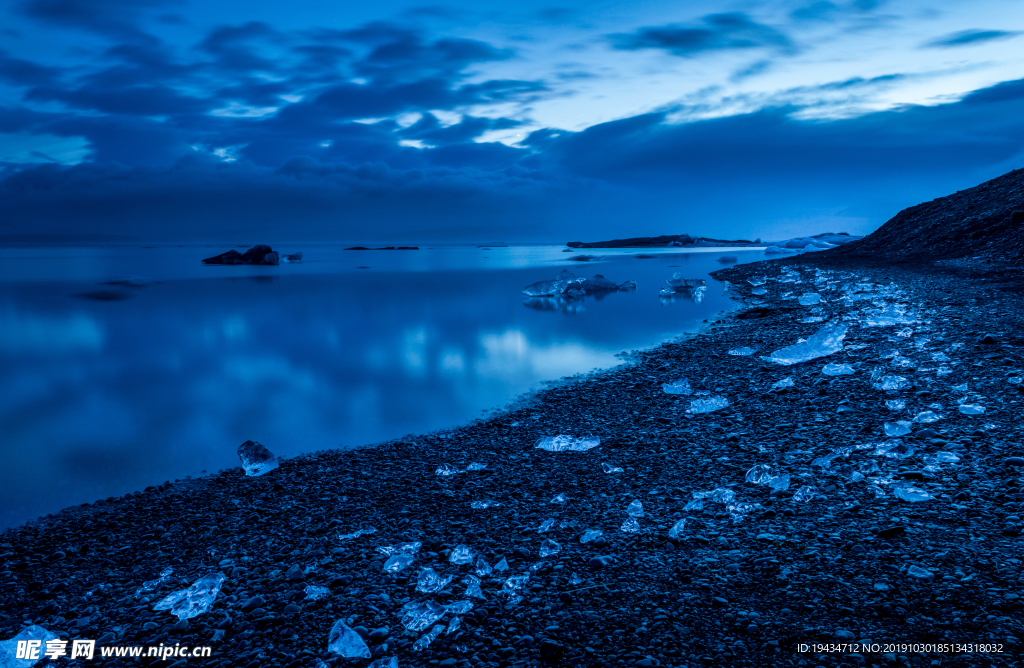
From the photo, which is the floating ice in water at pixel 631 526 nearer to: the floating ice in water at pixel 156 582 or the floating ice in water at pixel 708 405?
the floating ice in water at pixel 708 405

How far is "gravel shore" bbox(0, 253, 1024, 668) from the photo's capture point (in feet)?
10.8

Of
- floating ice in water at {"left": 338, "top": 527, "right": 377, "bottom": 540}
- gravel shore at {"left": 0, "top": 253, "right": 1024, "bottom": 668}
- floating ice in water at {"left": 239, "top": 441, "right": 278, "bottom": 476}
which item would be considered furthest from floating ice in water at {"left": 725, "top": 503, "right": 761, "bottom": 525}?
floating ice in water at {"left": 239, "top": 441, "right": 278, "bottom": 476}

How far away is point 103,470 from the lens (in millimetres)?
7020

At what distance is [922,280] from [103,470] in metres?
22.7

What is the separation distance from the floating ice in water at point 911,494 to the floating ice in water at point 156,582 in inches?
248

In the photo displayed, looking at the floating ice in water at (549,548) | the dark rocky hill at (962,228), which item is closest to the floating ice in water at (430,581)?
the floating ice in water at (549,548)

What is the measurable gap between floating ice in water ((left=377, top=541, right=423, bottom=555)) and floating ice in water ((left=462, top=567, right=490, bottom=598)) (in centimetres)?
67

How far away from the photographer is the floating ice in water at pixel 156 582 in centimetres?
417

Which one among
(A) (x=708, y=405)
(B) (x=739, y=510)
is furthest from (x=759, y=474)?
(A) (x=708, y=405)

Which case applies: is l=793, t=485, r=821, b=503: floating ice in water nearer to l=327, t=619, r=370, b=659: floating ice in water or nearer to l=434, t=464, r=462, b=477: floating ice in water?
l=434, t=464, r=462, b=477: floating ice in water

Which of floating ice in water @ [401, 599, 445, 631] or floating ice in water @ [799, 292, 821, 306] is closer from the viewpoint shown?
floating ice in water @ [401, 599, 445, 631]

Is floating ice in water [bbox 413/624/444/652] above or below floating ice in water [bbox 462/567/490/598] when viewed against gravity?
below

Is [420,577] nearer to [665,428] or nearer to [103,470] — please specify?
[665,428]

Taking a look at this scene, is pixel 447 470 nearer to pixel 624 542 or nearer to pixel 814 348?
pixel 624 542
